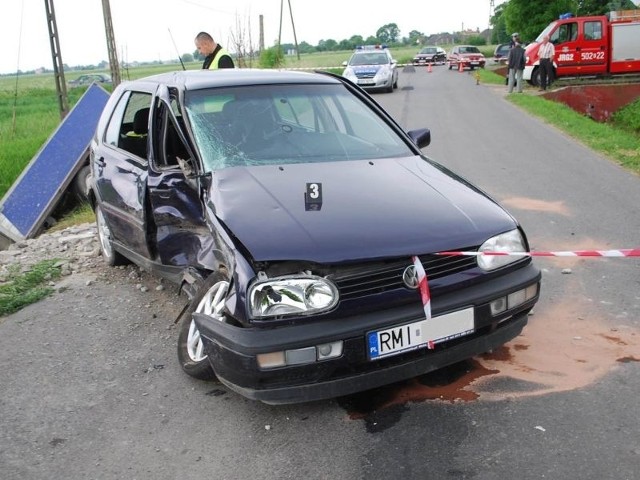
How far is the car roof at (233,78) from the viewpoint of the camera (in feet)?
14.9

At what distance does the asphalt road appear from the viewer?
292cm

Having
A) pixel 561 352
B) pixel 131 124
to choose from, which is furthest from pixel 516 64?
pixel 561 352

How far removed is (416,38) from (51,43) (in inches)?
4911

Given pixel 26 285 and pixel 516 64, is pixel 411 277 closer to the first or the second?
pixel 26 285

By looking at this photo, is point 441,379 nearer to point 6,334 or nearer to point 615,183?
point 6,334

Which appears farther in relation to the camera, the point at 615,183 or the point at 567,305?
the point at 615,183

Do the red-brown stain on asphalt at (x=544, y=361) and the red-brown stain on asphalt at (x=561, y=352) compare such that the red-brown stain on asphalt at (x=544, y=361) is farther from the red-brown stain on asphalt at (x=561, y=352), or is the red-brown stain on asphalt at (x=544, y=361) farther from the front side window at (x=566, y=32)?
the front side window at (x=566, y=32)

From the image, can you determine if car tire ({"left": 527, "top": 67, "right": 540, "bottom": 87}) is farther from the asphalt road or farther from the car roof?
the car roof

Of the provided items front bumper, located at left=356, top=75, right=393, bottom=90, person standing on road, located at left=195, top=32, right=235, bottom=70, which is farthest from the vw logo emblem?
front bumper, located at left=356, top=75, right=393, bottom=90

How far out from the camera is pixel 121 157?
5.22 metres

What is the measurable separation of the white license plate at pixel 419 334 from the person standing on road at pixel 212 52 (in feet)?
21.2

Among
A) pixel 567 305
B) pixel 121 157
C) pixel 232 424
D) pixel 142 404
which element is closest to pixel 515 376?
pixel 567 305

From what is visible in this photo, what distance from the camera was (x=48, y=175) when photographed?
1005 cm

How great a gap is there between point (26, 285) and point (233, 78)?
2845 mm
